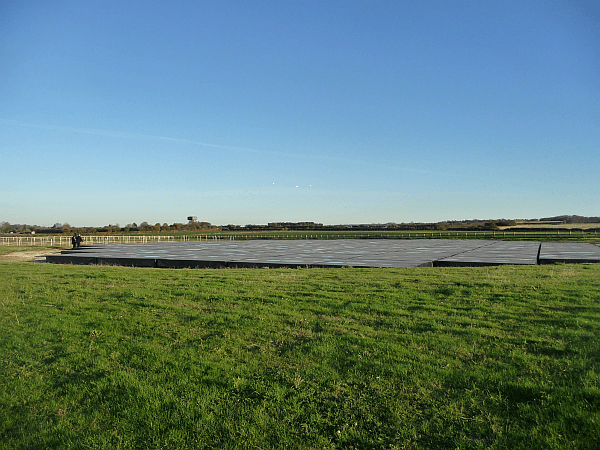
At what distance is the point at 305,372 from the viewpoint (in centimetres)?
666

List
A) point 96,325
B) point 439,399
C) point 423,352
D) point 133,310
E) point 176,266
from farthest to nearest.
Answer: point 176,266 < point 133,310 < point 96,325 < point 423,352 < point 439,399

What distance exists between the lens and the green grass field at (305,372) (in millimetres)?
5062

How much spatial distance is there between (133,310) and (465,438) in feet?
30.1

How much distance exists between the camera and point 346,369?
675 centimetres

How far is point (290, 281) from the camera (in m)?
15.7

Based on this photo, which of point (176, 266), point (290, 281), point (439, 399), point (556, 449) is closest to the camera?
point (556, 449)

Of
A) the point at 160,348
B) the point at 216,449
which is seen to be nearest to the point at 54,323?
the point at 160,348

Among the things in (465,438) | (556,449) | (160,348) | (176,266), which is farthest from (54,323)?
(176,266)

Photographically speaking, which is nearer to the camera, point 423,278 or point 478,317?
point 478,317

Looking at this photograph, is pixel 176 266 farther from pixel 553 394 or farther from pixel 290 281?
pixel 553 394

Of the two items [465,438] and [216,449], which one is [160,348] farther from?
[465,438]

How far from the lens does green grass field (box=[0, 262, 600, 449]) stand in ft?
16.6

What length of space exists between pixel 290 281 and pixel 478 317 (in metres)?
7.59

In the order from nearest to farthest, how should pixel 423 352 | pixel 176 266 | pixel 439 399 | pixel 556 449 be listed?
pixel 556 449
pixel 439 399
pixel 423 352
pixel 176 266
